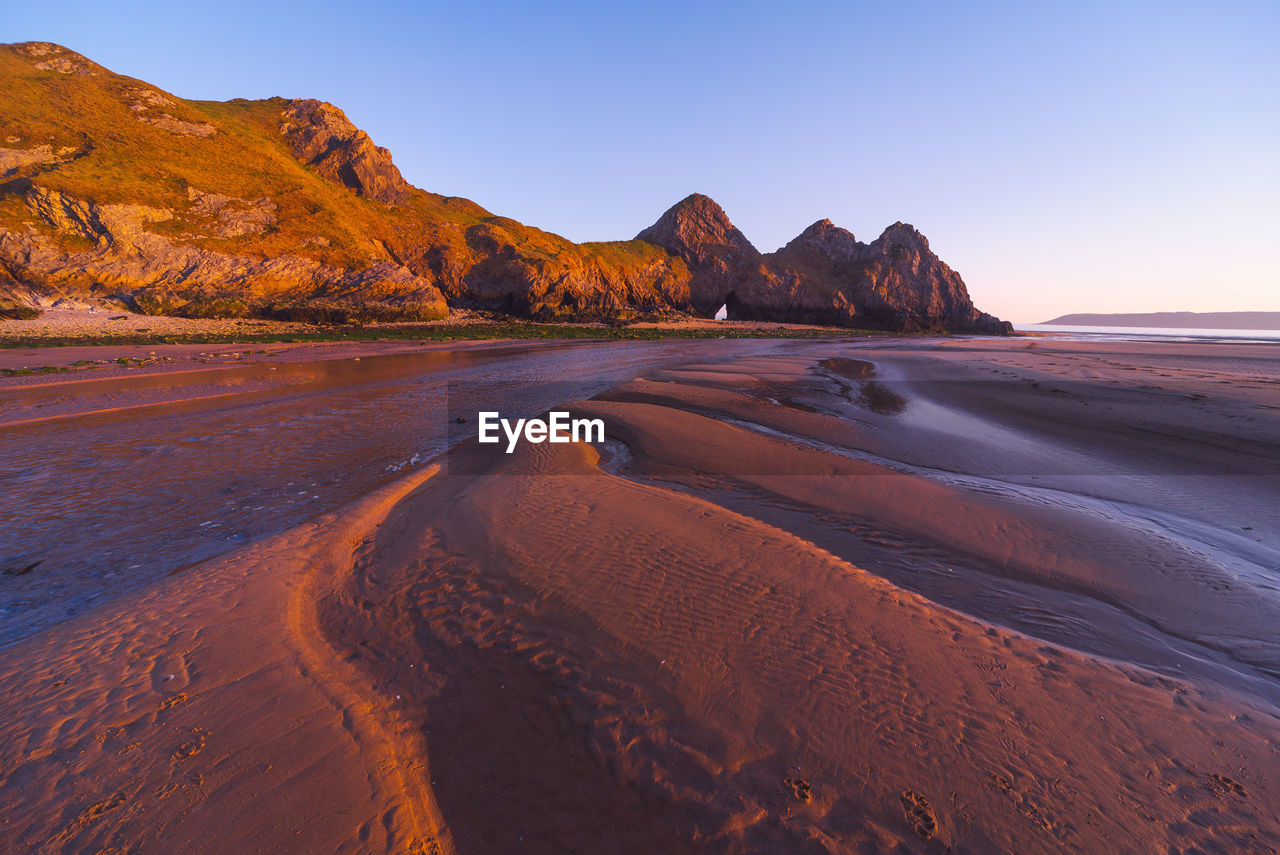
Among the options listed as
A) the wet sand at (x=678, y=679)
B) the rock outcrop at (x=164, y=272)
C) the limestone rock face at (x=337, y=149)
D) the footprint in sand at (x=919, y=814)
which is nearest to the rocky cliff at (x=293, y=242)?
the rock outcrop at (x=164, y=272)

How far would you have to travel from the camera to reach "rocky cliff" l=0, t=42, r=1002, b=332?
31172 millimetres

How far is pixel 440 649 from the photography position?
3.55 metres

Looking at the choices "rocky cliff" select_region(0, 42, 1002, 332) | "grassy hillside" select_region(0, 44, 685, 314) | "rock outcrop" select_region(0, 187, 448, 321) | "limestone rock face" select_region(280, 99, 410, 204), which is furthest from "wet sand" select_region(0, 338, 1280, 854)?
"limestone rock face" select_region(280, 99, 410, 204)

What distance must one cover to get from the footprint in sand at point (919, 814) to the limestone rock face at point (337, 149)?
73930 millimetres

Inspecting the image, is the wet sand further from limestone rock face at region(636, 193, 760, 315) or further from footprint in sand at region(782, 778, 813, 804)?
limestone rock face at region(636, 193, 760, 315)

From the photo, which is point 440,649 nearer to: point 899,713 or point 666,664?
point 666,664

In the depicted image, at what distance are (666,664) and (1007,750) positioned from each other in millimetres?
2018

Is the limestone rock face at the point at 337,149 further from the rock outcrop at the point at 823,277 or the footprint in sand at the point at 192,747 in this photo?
the footprint in sand at the point at 192,747

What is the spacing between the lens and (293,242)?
39.5 m

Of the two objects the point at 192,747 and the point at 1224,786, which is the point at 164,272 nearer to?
the point at 192,747

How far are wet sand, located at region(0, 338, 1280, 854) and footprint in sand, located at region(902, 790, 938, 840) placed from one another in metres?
0.01

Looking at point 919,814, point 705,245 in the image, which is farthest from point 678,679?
point 705,245

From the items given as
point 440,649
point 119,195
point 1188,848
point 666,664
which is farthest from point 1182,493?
point 119,195

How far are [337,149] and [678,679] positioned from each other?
7762cm
